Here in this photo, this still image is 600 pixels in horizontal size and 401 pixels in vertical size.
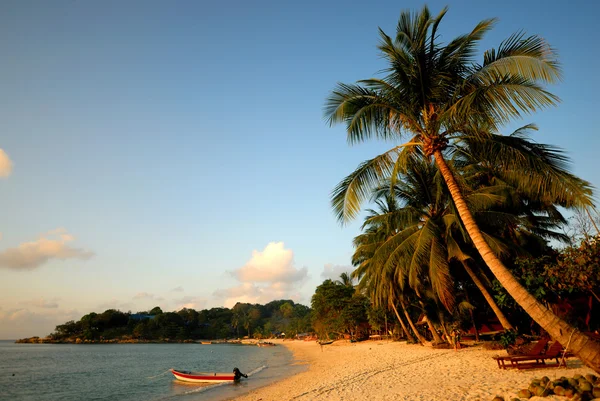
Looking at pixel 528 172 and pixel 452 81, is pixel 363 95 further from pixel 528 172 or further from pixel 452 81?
pixel 528 172

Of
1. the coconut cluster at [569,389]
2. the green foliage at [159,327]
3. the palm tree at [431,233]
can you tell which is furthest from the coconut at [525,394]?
the green foliage at [159,327]

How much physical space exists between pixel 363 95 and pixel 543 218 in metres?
16.3

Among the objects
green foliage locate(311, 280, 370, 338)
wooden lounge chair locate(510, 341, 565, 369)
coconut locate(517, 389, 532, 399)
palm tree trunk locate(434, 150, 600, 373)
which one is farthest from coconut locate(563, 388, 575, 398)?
green foliage locate(311, 280, 370, 338)

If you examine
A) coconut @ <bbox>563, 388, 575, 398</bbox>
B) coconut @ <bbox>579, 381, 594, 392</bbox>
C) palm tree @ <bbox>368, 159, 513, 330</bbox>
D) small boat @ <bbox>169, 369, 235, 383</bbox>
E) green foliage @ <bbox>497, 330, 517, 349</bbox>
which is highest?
palm tree @ <bbox>368, 159, 513, 330</bbox>

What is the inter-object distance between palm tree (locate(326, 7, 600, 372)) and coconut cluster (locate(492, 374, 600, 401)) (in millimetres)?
1115

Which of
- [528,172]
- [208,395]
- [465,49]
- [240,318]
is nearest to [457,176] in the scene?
[528,172]

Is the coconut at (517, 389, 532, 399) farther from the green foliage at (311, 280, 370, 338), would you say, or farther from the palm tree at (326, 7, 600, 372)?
the green foliage at (311, 280, 370, 338)

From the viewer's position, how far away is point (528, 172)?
296 inches

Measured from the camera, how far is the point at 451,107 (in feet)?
24.6

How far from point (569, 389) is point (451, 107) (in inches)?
223

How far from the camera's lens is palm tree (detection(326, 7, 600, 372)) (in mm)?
6590

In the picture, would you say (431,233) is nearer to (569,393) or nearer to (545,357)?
(545,357)

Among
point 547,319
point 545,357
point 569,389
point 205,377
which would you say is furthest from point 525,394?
point 205,377

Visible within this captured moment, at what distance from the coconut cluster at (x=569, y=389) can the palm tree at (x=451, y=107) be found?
1.12m
